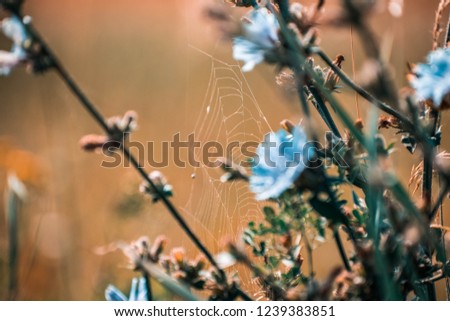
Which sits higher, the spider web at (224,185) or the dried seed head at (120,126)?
the dried seed head at (120,126)

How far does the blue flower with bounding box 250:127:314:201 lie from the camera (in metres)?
0.71

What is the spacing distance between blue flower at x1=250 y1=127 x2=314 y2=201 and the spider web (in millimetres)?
612

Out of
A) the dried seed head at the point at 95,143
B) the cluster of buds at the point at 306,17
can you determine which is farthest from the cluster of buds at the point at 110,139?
the cluster of buds at the point at 306,17

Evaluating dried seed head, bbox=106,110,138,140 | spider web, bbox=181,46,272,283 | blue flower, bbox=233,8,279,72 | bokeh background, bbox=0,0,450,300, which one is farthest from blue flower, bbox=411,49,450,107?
spider web, bbox=181,46,272,283

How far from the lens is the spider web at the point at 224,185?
1.59 meters

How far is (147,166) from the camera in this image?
2.28 m

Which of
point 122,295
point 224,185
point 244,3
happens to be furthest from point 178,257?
point 224,185

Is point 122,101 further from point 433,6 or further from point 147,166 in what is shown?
point 433,6

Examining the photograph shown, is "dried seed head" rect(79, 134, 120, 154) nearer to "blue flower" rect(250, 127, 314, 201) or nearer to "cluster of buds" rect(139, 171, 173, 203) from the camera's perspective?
"cluster of buds" rect(139, 171, 173, 203)

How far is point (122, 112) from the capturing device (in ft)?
8.61

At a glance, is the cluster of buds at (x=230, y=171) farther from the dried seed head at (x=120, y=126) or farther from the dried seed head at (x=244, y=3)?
the dried seed head at (x=244, y=3)

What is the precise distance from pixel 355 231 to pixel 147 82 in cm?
215

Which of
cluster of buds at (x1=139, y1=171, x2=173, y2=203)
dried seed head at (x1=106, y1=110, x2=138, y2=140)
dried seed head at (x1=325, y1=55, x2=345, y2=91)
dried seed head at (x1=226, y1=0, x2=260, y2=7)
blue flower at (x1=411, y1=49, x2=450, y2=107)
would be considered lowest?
cluster of buds at (x1=139, y1=171, x2=173, y2=203)
